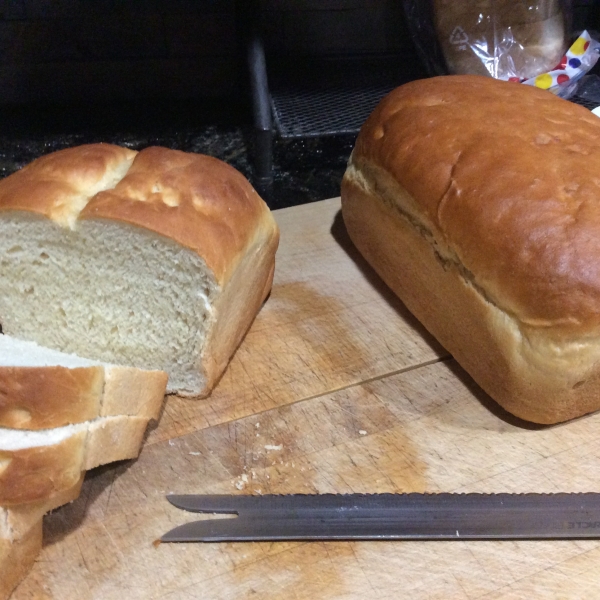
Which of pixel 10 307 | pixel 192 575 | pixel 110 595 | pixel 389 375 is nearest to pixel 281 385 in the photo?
pixel 389 375

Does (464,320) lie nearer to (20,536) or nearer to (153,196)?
(153,196)

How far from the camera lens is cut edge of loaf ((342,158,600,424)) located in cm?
169

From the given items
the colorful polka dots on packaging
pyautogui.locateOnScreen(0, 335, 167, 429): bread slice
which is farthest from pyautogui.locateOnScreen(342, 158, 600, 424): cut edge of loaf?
the colorful polka dots on packaging

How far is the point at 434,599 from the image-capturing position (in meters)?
1.42

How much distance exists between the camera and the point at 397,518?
1.55 metres

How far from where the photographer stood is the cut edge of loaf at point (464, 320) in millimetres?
1689

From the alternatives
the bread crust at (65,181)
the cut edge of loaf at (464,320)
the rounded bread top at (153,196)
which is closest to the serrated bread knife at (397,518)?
the cut edge of loaf at (464,320)

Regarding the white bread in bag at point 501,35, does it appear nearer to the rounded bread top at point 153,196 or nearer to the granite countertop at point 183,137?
the granite countertop at point 183,137

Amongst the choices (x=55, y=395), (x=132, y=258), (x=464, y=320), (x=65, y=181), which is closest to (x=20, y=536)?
(x=55, y=395)

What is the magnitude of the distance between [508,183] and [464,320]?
450 millimetres

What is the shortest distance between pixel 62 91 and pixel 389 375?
101 inches

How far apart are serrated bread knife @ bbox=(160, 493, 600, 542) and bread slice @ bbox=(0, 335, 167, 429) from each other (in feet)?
1.20

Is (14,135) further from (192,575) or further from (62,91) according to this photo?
(192,575)

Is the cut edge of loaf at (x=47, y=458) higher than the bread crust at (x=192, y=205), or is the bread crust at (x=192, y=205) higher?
the bread crust at (x=192, y=205)
